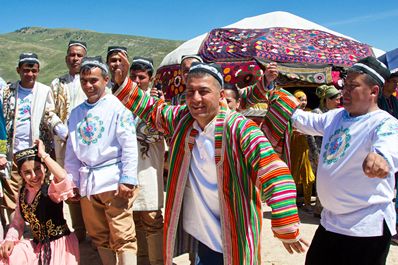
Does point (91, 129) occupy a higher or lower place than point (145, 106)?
lower

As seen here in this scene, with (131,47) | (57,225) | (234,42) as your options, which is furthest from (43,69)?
(57,225)

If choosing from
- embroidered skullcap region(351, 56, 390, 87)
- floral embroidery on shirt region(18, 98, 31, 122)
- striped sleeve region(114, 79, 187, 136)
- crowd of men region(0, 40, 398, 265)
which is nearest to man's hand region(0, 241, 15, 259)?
crowd of men region(0, 40, 398, 265)

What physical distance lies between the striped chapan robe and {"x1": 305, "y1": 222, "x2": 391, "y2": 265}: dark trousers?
471mm

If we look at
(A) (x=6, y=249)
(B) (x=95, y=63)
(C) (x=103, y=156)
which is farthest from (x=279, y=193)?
(A) (x=6, y=249)

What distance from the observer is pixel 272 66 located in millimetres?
2570

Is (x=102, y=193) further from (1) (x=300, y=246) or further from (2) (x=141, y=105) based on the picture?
(1) (x=300, y=246)

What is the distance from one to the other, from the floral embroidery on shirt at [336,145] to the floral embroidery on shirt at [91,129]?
1.48 metres

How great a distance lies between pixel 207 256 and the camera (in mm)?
2328

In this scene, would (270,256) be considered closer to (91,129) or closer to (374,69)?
(91,129)

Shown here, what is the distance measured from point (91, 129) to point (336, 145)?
1597 mm

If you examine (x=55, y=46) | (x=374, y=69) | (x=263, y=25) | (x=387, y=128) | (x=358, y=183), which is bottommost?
(x=358, y=183)

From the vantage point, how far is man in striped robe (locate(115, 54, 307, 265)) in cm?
191

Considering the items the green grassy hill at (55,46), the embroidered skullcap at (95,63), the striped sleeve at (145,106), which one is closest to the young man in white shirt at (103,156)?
the embroidered skullcap at (95,63)

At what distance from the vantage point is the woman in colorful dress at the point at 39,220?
290cm
